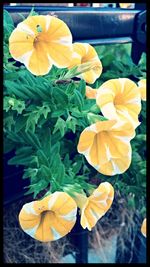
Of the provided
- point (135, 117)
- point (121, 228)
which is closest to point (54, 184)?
point (135, 117)

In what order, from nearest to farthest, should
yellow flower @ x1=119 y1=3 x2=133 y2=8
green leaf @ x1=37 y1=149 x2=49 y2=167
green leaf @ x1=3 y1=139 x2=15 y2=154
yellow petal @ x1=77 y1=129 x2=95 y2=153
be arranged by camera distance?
yellow petal @ x1=77 y1=129 x2=95 y2=153 < green leaf @ x1=37 y1=149 x2=49 y2=167 < green leaf @ x1=3 y1=139 x2=15 y2=154 < yellow flower @ x1=119 y1=3 x2=133 y2=8

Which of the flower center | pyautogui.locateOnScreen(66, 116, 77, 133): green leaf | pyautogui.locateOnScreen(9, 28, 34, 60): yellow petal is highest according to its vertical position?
pyautogui.locateOnScreen(9, 28, 34, 60): yellow petal

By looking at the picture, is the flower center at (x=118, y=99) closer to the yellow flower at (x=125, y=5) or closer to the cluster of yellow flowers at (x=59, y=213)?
the cluster of yellow flowers at (x=59, y=213)

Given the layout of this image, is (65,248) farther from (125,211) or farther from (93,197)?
(93,197)

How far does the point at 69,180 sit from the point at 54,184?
0.11ft

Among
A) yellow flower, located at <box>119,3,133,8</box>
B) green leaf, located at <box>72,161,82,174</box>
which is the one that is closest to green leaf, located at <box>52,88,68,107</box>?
green leaf, located at <box>72,161,82,174</box>

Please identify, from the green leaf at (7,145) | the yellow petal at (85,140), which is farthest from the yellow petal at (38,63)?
the green leaf at (7,145)

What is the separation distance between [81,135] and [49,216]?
0.38ft

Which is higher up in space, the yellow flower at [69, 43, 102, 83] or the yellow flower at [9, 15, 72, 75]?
the yellow flower at [9, 15, 72, 75]

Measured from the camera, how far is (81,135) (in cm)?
47

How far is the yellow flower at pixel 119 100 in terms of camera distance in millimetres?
486

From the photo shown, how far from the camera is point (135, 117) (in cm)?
51

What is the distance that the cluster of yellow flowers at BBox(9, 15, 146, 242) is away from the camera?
478 millimetres

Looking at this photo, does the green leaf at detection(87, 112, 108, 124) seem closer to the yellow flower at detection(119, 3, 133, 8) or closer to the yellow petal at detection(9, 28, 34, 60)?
the yellow petal at detection(9, 28, 34, 60)
